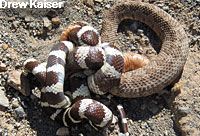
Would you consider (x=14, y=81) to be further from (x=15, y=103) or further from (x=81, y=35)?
(x=81, y=35)

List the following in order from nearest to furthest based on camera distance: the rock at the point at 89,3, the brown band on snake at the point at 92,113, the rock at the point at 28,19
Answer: the brown band on snake at the point at 92,113 → the rock at the point at 28,19 → the rock at the point at 89,3

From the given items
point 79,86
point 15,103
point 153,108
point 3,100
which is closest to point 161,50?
point 153,108

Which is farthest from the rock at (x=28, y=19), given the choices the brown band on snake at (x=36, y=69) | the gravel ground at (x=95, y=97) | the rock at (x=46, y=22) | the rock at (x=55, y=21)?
the brown band on snake at (x=36, y=69)

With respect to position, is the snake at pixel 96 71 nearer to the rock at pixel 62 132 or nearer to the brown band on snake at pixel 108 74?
the brown band on snake at pixel 108 74

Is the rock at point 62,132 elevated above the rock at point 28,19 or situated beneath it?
situated beneath

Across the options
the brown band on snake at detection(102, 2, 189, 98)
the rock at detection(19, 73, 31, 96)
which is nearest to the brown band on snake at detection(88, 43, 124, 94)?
the brown band on snake at detection(102, 2, 189, 98)

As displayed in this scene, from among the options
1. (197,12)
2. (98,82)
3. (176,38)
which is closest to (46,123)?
(98,82)

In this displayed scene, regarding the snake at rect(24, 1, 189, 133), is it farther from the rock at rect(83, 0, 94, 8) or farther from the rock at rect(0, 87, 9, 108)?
the rock at rect(83, 0, 94, 8)
